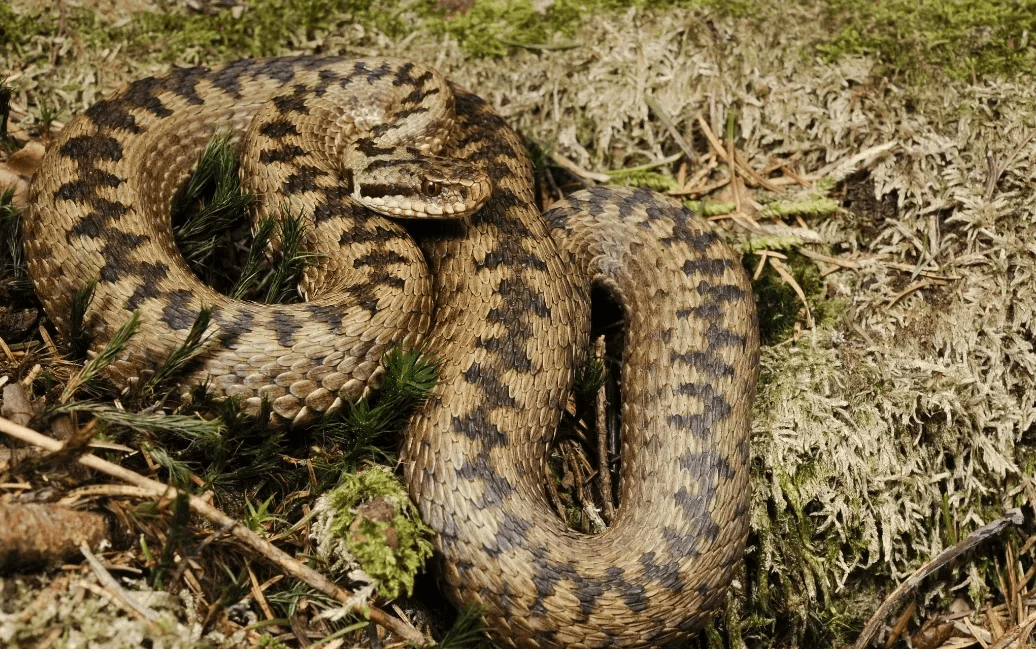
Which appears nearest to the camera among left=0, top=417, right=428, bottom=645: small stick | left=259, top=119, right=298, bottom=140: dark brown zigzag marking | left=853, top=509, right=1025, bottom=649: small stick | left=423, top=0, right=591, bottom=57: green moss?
left=0, top=417, right=428, bottom=645: small stick

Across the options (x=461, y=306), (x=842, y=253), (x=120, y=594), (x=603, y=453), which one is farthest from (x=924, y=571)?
(x=120, y=594)

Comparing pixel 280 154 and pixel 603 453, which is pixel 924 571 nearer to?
pixel 603 453

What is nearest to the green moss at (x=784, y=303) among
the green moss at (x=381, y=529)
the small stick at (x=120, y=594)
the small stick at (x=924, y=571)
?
the small stick at (x=924, y=571)

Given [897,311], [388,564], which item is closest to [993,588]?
[897,311]

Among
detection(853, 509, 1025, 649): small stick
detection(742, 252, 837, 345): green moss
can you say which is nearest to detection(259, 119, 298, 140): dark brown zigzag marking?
detection(742, 252, 837, 345): green moss

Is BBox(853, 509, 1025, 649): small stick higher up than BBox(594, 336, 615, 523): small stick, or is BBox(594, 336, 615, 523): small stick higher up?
BBox(594, 336, 615, 523): small stick

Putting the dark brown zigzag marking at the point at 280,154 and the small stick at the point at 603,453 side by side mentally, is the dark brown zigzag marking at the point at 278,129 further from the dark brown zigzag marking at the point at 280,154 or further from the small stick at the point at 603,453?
the small stick at the point at 603,453

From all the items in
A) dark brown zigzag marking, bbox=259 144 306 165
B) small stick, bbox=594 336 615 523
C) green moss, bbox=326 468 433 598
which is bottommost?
small stick, bbox=594 336 615 523

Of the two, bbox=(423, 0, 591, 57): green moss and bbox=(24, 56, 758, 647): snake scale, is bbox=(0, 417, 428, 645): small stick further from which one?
bbox=(423, 0, 591, 57): green moss
